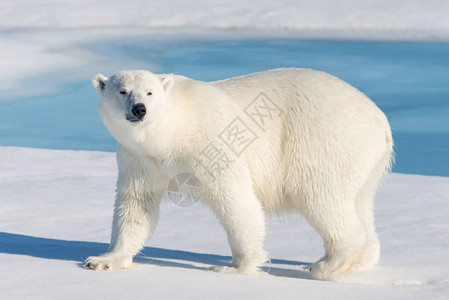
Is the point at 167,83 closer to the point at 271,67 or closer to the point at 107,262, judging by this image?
the point at 107,262

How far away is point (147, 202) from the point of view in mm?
3537

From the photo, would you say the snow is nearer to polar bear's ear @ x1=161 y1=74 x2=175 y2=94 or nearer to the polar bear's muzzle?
the polar bear's muzzle

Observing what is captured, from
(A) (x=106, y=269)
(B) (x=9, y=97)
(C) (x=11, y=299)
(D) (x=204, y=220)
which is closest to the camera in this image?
(C) (x=11, y=299)

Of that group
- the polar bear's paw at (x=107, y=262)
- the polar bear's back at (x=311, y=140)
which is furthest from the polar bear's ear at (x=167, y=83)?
the polar bear's paw at (x=107, y=262)

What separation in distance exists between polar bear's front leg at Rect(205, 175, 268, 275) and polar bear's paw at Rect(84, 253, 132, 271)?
42 centimetres

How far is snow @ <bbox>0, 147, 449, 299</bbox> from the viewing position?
3029 millimetres

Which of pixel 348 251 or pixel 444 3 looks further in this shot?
pixel 444 3

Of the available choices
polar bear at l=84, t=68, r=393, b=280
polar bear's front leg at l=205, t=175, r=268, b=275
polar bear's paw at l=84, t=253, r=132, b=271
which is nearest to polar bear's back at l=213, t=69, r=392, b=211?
polar bear at l=84, t=68, r=393, b=280

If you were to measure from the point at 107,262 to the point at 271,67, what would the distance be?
31.8 feet

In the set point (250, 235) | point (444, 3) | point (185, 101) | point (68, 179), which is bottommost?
point (68, 179)

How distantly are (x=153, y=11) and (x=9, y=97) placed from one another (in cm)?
591

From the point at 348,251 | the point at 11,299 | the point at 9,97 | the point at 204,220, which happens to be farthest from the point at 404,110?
the point at 11,299

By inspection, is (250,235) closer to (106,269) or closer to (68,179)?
(106,269)

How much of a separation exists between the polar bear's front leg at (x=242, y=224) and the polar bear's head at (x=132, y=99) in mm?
506
